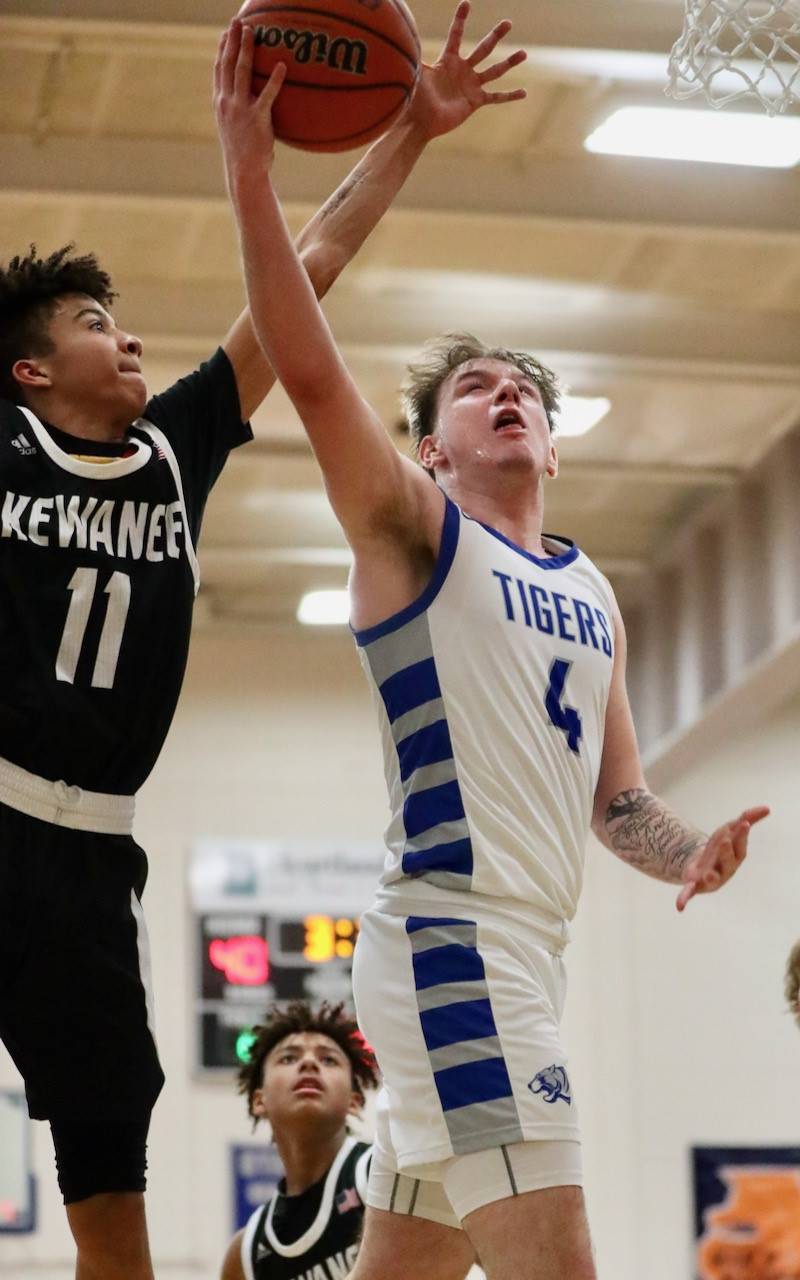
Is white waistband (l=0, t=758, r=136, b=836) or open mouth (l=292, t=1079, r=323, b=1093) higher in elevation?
white waistband (l=0, t=758, r=136, b=836)

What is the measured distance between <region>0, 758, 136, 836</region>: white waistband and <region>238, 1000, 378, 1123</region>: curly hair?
382 centimetres

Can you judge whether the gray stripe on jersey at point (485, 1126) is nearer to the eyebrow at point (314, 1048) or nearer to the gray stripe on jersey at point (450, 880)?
the gray stripe on jersey at point (450, 880)

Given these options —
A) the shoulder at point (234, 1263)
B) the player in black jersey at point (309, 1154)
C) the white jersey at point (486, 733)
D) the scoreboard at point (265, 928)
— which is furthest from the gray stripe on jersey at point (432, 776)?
the scoreboard at point (265, 928)

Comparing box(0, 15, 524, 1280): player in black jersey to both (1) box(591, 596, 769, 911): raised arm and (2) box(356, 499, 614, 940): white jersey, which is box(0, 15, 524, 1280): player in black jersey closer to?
(2) box(356, 499, 614, 940): white jersey

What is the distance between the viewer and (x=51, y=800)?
3201mm

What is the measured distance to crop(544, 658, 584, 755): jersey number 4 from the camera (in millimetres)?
3443

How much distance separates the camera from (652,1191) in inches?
546

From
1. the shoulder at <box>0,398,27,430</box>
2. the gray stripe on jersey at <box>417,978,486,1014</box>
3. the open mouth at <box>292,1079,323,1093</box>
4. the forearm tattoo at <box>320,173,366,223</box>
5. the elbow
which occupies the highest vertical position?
the forearm tattoo at <box>320,173,366,223</box>

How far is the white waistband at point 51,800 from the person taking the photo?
3193 mm

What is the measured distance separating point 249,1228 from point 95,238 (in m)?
5.09

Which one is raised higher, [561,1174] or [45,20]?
[45,20]

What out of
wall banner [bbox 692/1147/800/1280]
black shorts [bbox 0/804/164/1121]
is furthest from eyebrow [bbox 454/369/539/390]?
wall banner [bbox 692/1147/800/1280]

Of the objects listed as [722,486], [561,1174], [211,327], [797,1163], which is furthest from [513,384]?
[797,1163]

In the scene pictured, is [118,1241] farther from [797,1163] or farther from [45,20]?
[797,1163]
